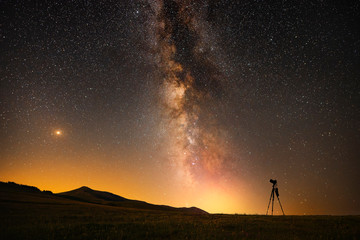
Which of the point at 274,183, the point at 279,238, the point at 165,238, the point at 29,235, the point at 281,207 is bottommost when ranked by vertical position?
the point at 29,235

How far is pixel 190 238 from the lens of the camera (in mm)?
10742

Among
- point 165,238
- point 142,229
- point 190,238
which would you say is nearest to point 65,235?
point 142,229

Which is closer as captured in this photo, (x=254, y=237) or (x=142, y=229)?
(x=254, y=237)

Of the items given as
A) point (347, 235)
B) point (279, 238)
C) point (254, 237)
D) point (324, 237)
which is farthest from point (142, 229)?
point (347, 235)

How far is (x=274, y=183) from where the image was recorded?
26.4m

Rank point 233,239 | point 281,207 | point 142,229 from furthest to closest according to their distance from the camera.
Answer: point 281,207, point 142,229, point 233,239

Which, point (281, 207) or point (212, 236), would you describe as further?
point (281, 207)

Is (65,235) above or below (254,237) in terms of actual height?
below

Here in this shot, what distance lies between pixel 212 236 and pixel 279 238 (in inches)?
125

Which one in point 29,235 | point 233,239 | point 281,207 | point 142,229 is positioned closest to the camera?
point 233,239

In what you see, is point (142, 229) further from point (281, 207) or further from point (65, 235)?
point (281, 207)

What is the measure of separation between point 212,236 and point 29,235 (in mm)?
9154

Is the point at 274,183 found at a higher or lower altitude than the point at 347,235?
higher

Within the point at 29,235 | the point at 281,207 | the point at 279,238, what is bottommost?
the point at 29,235
